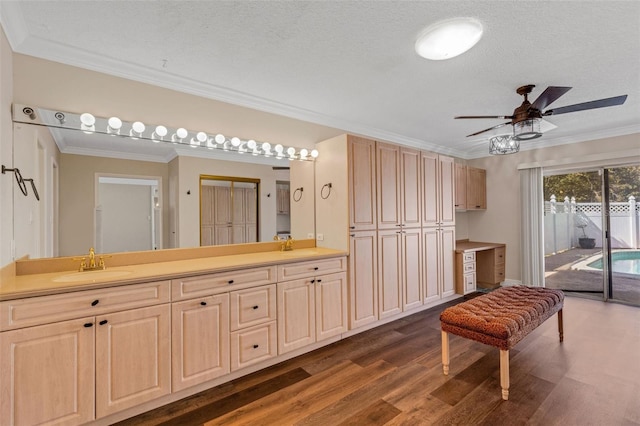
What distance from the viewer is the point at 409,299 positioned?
360 cm

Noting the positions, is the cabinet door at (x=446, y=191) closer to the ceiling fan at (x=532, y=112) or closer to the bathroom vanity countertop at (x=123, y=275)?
the ceiling fan at (x=532, y=112)

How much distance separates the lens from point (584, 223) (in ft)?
14.7

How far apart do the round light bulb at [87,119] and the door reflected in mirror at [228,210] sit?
2.92 ft

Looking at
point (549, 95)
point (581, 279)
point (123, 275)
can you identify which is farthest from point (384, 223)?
point (581, 279)

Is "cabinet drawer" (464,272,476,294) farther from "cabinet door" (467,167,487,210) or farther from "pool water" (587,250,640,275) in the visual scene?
"pool water" (587,250,640,275)

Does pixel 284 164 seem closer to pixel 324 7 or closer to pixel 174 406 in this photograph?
pixel 324 7

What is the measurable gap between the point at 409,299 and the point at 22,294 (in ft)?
11.5

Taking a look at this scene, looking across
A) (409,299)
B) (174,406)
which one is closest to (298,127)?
(409,299)

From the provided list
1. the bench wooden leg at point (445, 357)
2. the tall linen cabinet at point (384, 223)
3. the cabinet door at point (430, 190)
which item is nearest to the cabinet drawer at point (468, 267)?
the tall linen cabinet at point (384, 223)

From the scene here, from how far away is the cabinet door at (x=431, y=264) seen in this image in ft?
12.5

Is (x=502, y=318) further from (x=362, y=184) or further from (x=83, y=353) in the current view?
(x=83, y=353)

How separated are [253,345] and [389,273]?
69.5 inches

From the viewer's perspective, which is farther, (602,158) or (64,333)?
(602,158)

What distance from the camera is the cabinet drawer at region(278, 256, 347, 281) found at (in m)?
2.57
